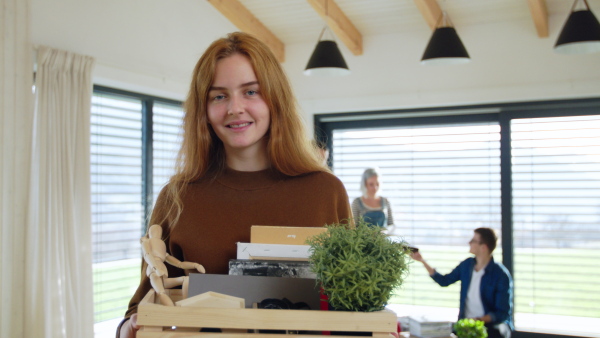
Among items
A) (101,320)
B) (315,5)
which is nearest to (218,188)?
(101,320)

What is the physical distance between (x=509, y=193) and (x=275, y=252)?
15.5 ft

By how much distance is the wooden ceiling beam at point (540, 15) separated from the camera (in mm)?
4555

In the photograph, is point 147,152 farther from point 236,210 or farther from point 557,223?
point 236,210

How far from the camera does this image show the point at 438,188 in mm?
5648

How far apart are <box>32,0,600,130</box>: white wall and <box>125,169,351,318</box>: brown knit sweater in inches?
119

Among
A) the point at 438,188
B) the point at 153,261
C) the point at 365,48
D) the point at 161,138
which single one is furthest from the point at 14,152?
the point at 438,188

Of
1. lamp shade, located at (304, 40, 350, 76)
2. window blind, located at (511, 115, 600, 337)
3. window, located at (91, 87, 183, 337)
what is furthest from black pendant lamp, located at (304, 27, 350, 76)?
window blind, located at (511, 115, 600, 337)

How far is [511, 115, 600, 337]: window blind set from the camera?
496 cm

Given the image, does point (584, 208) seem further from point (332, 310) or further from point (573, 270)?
point (332, 310)

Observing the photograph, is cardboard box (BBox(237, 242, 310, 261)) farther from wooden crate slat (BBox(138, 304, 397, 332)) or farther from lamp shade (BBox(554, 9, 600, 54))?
lamp shade (BBox(554, 9, 600, 54))

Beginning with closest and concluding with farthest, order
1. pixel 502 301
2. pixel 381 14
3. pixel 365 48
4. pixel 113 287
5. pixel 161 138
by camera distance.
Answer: pixel 502 301, pixel 113 287, pixel 161 138, pixel 381 14, pixel 365 48

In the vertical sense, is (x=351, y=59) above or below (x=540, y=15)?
below

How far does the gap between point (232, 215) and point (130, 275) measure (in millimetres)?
3817

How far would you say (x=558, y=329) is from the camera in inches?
198
